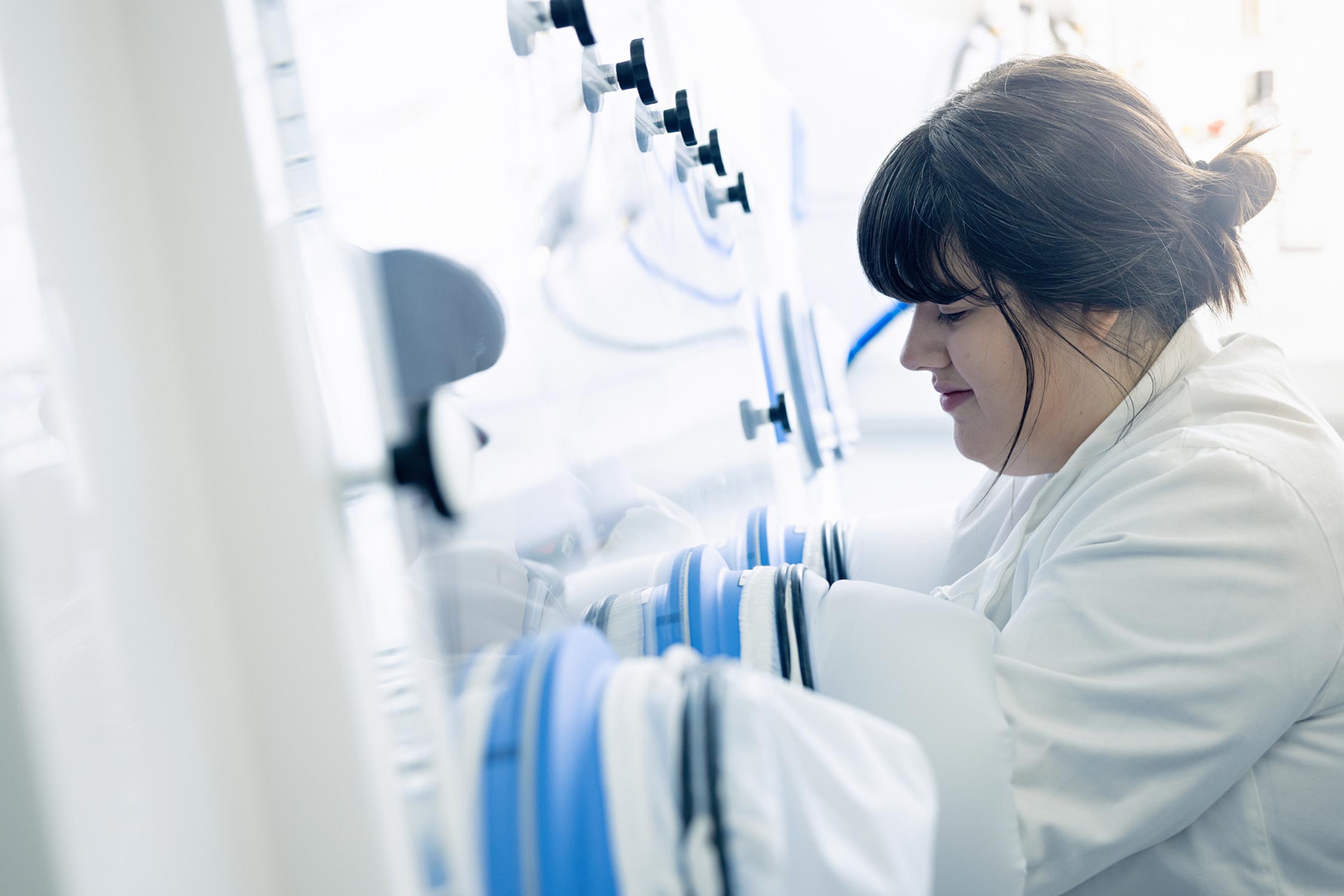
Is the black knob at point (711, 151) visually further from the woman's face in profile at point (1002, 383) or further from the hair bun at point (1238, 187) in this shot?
the hair bun at point (1238, 187)

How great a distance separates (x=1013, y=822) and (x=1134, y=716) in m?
0.11

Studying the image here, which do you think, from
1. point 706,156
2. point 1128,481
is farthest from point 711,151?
point 1128,481

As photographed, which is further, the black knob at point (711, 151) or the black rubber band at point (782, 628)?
the black knob at point (711, 151)

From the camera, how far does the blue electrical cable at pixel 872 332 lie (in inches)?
76.1

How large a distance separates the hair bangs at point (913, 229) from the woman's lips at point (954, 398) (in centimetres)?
10

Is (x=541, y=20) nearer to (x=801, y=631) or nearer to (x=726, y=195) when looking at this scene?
(x=801, y=631)

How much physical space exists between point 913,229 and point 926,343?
11 centimetres

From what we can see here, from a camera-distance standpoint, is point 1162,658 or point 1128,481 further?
point 1128,481

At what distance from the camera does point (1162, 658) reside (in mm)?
549

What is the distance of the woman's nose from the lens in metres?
0.80

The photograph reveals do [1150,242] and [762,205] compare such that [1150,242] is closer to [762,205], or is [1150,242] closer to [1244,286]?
[1244,286]

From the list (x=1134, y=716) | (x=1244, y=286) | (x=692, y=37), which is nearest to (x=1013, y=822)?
(x=1134, y=716)

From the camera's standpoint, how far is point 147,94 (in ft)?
0.96

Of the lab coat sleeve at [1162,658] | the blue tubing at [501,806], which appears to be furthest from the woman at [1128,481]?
the blue tubing at [501,806]
